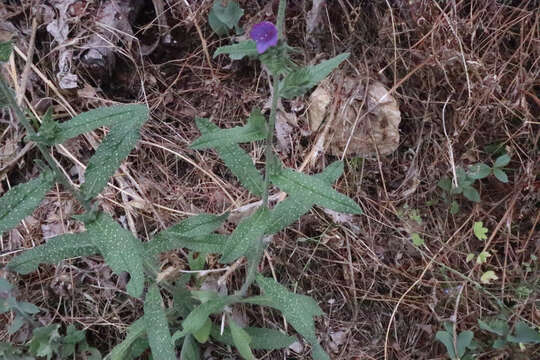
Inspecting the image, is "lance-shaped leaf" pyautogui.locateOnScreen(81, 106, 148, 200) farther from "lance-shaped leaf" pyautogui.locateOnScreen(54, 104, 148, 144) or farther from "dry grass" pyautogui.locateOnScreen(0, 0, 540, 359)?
"dry grass" pyautogui.locateOnScreen(0, 0, 540, 359)

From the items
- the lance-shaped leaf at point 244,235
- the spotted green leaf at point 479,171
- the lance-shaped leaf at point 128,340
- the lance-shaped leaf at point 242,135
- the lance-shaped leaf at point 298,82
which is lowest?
the spotted green leaf at point 479,171

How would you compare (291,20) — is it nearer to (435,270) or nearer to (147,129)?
(147,129)

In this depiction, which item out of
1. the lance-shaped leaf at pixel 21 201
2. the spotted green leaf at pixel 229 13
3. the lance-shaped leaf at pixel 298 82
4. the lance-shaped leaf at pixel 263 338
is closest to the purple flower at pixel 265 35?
the lance-shaped leaf at pixel 298 82

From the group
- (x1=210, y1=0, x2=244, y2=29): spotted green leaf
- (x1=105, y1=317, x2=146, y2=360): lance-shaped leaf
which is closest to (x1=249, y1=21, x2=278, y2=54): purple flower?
(x1=105, y1=317, x2=146, y2=360): lance-shaped leaf

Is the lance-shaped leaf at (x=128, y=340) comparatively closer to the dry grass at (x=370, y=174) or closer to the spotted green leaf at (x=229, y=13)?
the dry grass at (x=370, y=174)

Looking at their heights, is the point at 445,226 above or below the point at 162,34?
below

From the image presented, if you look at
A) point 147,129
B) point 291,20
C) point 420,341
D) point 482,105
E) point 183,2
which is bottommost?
point 420,341

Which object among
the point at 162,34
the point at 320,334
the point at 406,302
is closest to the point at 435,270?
the point at 406,302
